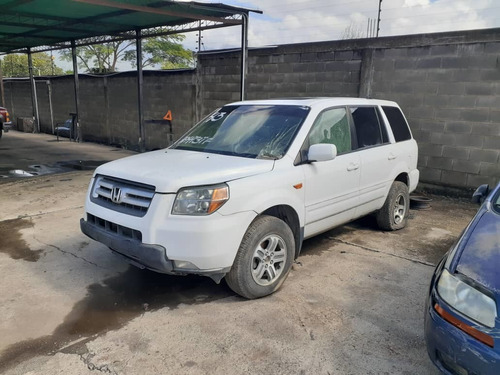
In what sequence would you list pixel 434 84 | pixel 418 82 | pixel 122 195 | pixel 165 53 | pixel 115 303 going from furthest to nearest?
pixel 165 53 < pixel 418 82 < pixel 434 84 < pixel 115 303 < pixel 122 195

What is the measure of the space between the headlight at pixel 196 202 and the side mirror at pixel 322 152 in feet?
3.58

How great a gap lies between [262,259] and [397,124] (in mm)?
3129

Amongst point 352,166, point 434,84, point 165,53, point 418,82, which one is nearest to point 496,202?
point 352,166

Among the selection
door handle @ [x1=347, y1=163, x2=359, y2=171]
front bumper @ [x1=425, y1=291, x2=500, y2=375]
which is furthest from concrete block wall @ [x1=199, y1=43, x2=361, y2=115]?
front bumper @ [x1=425, y1=291, x2=500, y2=375]

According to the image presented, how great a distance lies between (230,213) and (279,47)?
696 cm

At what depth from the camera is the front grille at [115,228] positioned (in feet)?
10.6

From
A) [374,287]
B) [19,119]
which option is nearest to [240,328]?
[374,287]

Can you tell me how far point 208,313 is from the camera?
3352 mm

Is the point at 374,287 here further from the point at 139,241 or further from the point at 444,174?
the point at 444,174

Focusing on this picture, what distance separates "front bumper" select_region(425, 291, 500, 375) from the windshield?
6.46ft

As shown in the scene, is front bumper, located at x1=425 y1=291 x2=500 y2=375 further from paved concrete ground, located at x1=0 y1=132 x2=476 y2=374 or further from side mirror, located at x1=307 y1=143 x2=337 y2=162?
side mirror, located at x1=307 y1=143 x2=337 y2=162

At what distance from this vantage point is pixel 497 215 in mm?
2736

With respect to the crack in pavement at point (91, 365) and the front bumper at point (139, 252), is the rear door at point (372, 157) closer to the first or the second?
the front bumper at point (139, 252)

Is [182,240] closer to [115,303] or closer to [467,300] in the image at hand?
[115,303]
